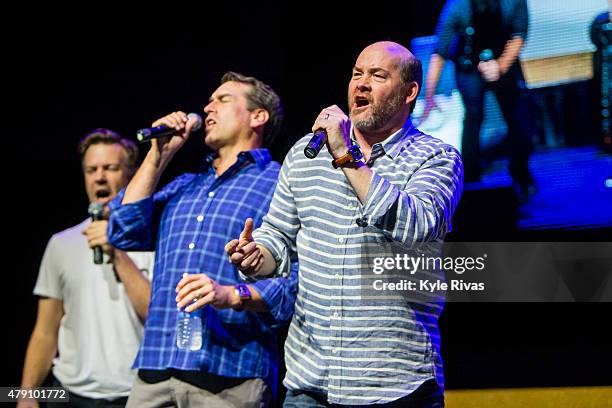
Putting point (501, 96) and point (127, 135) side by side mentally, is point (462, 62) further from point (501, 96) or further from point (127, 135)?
point (127, 135)

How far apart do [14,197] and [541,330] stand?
2.26 metres

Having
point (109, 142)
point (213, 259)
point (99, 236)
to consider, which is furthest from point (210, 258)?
point (109, 142)

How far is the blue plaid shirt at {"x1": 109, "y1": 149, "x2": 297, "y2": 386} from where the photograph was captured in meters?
2.54

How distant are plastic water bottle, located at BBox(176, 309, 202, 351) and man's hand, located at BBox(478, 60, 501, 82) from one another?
135cm

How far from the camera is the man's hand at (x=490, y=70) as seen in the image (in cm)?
305

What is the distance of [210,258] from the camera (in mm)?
2639

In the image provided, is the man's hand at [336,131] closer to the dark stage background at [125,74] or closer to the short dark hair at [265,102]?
the short dark hair at [265,102]

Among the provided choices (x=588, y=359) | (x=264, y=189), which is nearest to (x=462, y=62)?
(x=264, y=189)

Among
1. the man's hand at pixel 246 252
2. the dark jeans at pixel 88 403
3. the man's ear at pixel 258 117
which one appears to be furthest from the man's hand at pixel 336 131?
the dark jeans at pixel 88 403

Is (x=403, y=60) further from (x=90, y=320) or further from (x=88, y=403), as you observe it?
(x=88, y=403)

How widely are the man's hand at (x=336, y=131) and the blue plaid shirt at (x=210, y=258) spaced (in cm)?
62

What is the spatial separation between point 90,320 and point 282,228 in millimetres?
1078

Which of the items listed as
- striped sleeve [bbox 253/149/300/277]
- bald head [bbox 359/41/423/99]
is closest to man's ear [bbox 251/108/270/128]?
striped sleeve [bbox 253/149/300/277]

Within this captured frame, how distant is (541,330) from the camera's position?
2.85 metres
